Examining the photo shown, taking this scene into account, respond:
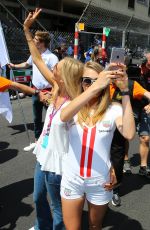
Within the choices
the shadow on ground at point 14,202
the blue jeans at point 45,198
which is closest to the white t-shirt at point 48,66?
the shadow on ground at point 14,202

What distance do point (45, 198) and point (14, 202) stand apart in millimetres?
1241

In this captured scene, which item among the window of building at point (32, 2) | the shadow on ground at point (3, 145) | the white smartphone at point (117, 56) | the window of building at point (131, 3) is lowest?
the shadow on ground at point (3, 145)

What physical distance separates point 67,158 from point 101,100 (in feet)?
1.63

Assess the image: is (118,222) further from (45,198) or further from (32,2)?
(32,2)

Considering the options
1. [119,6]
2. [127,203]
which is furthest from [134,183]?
[119,6]

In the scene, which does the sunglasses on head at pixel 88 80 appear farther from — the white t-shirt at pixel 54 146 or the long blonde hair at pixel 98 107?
the white t-shirt at pixel 54 146

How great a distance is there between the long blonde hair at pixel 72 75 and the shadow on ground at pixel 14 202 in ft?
6.21

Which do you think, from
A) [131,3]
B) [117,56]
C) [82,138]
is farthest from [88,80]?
[131,3]

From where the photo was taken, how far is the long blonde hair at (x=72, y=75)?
8.10 feet

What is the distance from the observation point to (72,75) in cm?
247

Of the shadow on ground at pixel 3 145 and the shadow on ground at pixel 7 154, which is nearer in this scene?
the shadow on ground at pixel 7 154

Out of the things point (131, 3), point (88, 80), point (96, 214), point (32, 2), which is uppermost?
point (131, 3)

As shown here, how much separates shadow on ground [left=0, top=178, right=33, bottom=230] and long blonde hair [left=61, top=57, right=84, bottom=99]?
1893mm

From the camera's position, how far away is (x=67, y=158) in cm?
258
